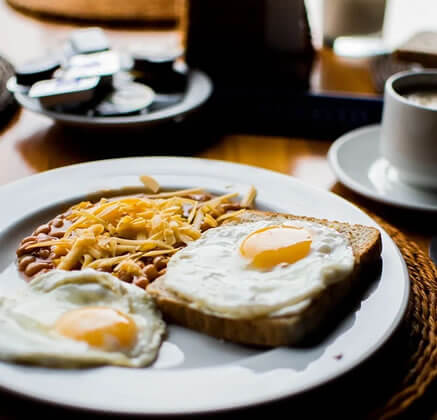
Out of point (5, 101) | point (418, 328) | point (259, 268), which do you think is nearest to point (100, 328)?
point (259, 268)

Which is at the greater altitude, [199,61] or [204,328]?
[199,61]

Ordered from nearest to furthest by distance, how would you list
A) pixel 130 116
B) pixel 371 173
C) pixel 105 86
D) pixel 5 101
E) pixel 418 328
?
pixel 418 328 → pixel 371 173 → pixel 130 116 → pixel 105 86 → pixel 5 101

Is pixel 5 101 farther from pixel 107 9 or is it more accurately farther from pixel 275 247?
pixel 275 247

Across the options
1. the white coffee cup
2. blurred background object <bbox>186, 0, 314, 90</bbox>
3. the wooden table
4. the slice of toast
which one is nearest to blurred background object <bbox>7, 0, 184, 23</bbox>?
blurred background object <bbox>186, 0, 314, 90</bbox>

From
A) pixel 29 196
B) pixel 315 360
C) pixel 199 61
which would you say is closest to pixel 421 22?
pixel 199 61

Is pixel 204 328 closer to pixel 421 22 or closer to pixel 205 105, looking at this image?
pixel 205 105

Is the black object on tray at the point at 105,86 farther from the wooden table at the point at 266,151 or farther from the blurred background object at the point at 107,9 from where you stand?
the blurred background object at the point at 107,9
